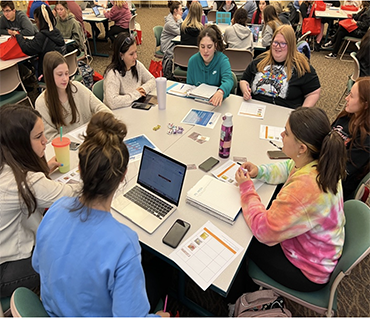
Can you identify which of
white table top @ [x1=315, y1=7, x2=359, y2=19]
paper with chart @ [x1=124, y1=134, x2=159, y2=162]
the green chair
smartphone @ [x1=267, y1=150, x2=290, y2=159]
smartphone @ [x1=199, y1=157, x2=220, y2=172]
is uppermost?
white table top @ [x1=315, y1=7, x2=359, y2=19]

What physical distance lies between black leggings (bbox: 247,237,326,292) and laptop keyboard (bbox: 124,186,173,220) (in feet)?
1.55

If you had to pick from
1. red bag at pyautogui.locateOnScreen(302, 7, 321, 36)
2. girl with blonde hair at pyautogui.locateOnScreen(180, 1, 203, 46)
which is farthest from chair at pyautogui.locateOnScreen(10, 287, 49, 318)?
red bag at pyautogui.locateOnScreen(302, 7, 321, 36)

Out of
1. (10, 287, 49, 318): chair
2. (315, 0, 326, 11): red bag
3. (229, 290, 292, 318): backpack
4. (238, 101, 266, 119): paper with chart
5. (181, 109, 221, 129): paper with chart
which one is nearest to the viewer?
(10, 287, 49, 318): chair

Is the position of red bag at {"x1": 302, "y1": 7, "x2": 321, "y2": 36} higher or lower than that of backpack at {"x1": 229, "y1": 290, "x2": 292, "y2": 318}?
higher

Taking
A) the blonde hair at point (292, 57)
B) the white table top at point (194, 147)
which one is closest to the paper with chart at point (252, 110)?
the white table top at point (194, 147)

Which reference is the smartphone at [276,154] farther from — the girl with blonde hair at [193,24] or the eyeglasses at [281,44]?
the girl with blonde hair at [193,24]

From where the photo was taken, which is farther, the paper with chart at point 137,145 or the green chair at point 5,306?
the paper with chart at point 137,145

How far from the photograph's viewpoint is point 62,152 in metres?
1.66

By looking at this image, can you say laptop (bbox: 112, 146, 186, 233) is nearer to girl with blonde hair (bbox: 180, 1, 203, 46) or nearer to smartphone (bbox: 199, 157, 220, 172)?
smartphone (bbox: 199, 157, 220, 172)

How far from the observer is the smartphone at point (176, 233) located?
1.31 meters

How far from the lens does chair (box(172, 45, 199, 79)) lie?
3.67 meters

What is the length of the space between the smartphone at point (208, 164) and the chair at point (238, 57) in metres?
2.22

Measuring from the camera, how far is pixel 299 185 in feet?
4.27

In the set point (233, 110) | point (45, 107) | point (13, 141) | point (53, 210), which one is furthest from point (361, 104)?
point (45, 107)
